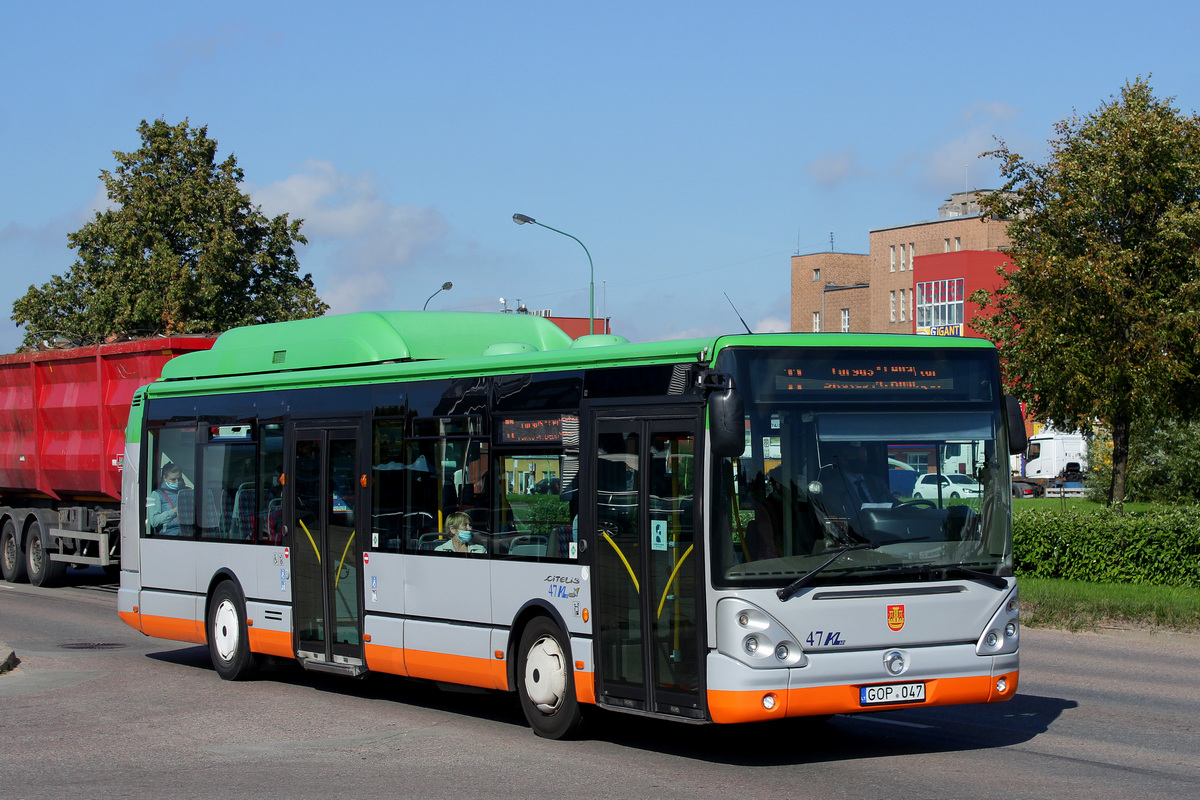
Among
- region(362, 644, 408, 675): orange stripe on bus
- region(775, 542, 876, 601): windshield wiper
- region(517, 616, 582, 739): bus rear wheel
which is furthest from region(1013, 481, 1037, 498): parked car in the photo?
region(775, 542, 876, 601): windshield wiper

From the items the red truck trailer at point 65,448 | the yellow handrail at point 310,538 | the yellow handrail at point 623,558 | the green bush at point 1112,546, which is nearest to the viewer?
the yellow handrail at point 623,558

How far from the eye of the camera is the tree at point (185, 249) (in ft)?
138

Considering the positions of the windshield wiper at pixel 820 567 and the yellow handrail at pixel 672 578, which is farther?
the yellow handrail at pixel 672 578

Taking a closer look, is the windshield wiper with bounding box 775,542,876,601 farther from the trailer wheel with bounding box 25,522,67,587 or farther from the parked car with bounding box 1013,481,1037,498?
the parked car with bounding box 1013,481,1037,498

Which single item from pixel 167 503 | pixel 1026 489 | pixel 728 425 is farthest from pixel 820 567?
pixel 1026 489

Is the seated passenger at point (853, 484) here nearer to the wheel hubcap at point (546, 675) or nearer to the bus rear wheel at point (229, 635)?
the wheel hubcap at point (546, 675)

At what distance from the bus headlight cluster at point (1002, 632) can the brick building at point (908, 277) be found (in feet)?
248

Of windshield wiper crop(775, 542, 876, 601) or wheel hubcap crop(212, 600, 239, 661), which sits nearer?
windshield wiper crop(775, 542, 876, 601)

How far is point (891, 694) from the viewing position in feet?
28.1

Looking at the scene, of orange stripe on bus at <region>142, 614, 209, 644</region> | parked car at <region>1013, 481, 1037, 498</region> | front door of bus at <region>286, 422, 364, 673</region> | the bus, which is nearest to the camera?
the bus

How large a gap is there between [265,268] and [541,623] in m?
36.4

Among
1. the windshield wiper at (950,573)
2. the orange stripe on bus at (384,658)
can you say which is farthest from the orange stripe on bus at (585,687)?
the orange stripe on bus at (384,658)

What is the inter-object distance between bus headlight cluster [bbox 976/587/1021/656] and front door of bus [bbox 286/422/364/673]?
5288 mm

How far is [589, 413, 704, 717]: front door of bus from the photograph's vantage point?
339 inches
